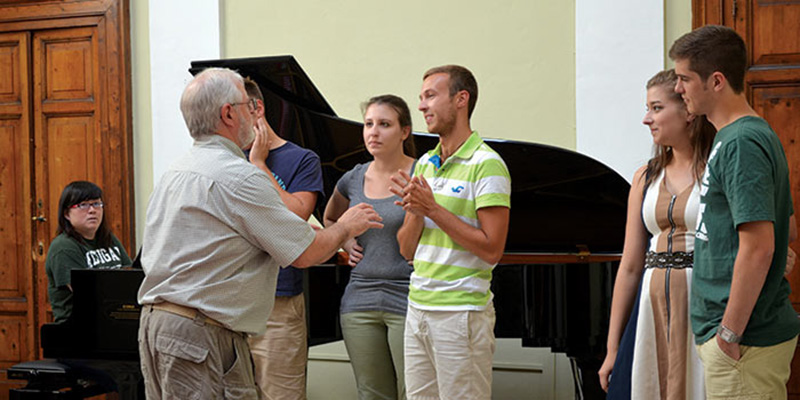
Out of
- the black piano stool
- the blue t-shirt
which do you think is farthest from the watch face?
the black piano stool

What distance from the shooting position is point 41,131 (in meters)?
6.13

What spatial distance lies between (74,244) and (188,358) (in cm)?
223

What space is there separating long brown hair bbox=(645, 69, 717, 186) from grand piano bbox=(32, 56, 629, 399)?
1.31 m

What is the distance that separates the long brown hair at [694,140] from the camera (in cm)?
226

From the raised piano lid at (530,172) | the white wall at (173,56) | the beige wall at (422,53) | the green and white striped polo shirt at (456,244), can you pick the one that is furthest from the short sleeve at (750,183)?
the white wall at (173,56)

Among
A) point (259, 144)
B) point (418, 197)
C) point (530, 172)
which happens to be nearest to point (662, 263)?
point (418, 197)

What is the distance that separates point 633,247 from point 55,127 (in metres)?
4.98

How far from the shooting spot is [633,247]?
7.97 ft

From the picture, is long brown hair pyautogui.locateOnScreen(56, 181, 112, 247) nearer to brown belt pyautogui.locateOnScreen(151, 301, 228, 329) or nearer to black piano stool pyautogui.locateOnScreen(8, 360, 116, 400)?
black piano stool pyautogui.locateOnScreen(8, 360, 116, 400)

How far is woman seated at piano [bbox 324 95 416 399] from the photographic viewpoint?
3.05 meters

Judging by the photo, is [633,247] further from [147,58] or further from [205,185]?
[147,58]

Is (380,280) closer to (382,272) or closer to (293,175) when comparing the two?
(382,272)

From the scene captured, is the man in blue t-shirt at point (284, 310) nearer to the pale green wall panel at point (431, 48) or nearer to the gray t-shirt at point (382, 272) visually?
the gray t-shirt at point (382, 272)

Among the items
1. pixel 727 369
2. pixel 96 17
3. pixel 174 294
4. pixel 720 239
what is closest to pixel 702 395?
pixel 727 369
